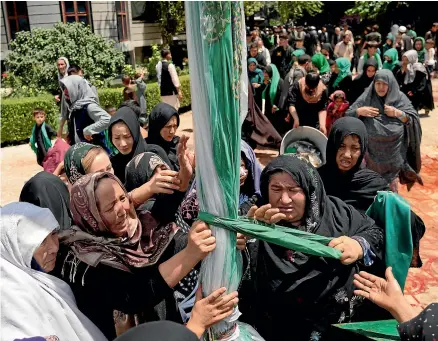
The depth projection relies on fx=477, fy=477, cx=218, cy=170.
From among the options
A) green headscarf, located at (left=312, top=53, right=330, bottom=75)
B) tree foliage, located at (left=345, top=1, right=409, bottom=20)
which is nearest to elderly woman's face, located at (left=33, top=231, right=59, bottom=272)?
green headscarf, located at (left=312, top=53, right=330, bottom=75)

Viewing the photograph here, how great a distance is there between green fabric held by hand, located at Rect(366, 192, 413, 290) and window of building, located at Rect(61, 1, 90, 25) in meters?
17.4

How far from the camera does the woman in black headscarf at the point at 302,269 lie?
6.88ft

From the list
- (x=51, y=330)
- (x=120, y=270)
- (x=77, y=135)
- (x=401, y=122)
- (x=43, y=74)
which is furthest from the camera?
(x=43, y=74)

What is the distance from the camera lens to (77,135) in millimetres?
5418

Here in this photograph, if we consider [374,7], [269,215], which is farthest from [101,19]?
[269,215]

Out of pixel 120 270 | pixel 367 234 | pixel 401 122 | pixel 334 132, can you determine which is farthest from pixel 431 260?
pixel 120 270

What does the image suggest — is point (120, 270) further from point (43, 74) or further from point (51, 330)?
point (43, 74)

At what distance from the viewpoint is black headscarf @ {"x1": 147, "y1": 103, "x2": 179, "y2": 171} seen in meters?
3.87

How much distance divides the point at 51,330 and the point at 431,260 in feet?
12.7

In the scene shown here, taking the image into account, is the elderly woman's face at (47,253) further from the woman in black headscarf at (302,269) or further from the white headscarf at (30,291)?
the woman in black headscarf at (302,269)

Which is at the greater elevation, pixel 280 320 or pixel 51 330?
pixel 51 330

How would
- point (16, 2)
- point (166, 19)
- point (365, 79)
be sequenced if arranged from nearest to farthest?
point (365, 79), point (16, 2), point (166, 19)

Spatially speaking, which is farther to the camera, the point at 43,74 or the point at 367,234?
the point at 43,74

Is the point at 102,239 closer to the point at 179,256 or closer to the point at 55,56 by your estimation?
the point at 179,256
